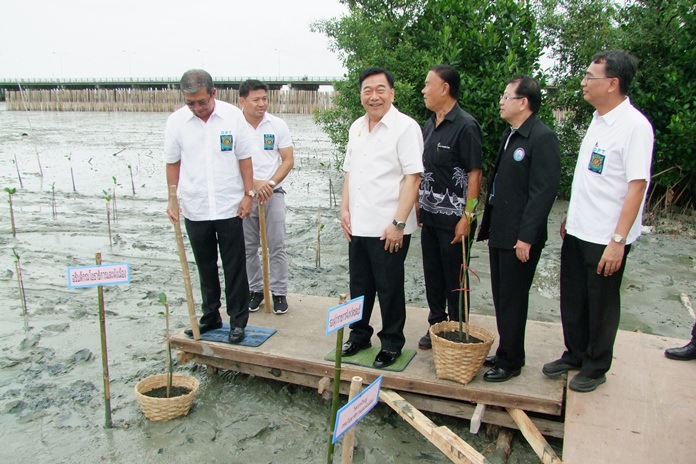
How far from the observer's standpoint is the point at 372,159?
11.7ft

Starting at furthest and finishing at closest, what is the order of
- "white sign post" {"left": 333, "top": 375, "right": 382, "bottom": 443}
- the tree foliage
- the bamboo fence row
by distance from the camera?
the bamboo fence row → the tree foliage → "white sign post" {"left": 333, "top": 375, "right": 382, "bottom": 443}

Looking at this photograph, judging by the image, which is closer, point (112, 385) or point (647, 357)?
point (647, 357)

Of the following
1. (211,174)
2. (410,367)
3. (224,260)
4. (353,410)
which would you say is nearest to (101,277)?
(224,260)

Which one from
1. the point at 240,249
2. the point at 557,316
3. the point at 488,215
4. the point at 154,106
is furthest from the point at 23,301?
the point at 154,106

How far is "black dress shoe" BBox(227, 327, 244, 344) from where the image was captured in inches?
162

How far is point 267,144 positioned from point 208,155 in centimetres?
93

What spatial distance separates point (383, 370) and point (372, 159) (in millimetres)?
1401

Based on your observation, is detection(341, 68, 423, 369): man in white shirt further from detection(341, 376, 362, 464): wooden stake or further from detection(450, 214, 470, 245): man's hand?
detection(341, 376, 362, 464): wooden stake

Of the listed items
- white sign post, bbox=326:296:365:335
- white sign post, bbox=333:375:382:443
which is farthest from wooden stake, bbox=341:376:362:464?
white sign post, bbox=326:296:365:335

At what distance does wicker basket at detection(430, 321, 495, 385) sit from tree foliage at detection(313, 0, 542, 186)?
5.54 metres

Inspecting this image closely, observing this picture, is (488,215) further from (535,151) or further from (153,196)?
(153,196)

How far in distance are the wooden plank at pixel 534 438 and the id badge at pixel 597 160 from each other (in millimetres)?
1506

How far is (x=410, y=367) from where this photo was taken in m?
3.69

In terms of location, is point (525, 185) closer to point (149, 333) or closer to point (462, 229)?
point (462, 229)
